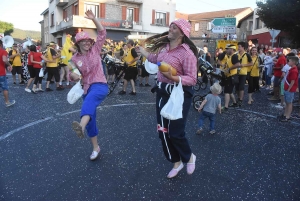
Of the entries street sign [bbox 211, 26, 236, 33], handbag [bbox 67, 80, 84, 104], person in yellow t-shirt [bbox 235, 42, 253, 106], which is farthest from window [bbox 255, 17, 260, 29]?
handbag [bbox 67, 80, 84, 104]

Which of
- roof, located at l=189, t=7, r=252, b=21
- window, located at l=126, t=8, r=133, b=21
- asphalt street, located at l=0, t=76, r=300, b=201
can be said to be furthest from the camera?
roof, located at l=189, t=7, r=252, b=21

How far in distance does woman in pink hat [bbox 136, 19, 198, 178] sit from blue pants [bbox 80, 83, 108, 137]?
0.86m

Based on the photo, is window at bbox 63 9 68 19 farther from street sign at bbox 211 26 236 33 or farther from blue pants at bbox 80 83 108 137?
blue pants at bbox 80 83 108 137

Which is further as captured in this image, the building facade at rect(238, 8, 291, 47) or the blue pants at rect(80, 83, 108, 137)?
the building facade at rect(238, 8, 291, 47)

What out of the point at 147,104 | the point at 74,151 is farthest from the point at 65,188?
the point at 147,104

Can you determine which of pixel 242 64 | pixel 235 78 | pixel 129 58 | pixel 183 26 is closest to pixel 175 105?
pixel 183 26

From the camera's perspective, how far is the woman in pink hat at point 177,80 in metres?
2.93

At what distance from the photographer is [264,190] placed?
3.14 m

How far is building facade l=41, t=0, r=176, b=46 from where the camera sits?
106ft

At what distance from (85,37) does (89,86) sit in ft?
2.24

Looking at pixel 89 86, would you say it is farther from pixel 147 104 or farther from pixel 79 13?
pixel 79 13

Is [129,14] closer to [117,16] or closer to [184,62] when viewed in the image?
[117,16]

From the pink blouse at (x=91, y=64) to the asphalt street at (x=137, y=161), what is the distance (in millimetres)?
1170

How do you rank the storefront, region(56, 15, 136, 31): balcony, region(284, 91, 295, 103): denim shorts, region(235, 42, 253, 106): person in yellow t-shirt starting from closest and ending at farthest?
region(284, 91, 295, 103): denim shorts → region(235, 42, 253, 106): person in yellow t-shirt → the storefront → region(56, 15, 136, 31): balcony
